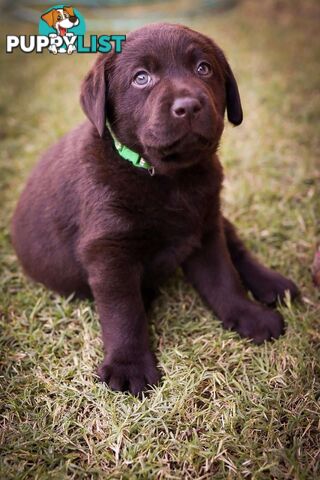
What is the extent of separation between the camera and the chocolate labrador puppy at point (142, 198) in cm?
231

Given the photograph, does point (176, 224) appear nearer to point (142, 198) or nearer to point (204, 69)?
point (142, 198)

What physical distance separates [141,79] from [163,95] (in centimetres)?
24

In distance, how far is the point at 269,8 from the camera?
8.11m

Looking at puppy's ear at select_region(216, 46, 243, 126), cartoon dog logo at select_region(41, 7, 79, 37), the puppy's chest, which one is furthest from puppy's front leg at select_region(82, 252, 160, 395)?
cartoon dog logo at select_region(41, 7, 79, 37)

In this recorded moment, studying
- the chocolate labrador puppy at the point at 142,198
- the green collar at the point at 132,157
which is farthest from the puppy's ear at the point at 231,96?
the green collar at the point at 132,157

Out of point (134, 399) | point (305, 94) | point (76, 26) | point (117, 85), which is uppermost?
point (76, 26)

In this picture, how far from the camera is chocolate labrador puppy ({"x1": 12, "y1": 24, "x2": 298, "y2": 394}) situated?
90.8 inches

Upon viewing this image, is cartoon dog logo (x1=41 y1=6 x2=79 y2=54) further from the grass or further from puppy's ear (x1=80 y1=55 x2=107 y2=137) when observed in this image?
the grass

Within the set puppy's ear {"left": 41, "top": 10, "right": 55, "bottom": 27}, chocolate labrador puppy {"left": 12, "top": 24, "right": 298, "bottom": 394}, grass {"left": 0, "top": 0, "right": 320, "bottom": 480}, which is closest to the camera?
grass {"left": 0, "top": 0, "right": 320, "bottom": 480}

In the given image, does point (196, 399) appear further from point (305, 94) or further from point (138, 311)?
point (305, 94)

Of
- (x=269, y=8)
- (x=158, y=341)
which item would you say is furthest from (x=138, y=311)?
(x=269, y=8)

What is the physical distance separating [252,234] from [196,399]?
1450mm

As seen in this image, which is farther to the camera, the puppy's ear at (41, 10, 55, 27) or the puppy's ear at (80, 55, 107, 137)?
the puppy's ear at (41, 10, 55, 27)

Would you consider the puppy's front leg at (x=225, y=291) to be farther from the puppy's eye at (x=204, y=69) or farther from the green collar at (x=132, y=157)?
the puppy's eye at (x=204, y=69)
